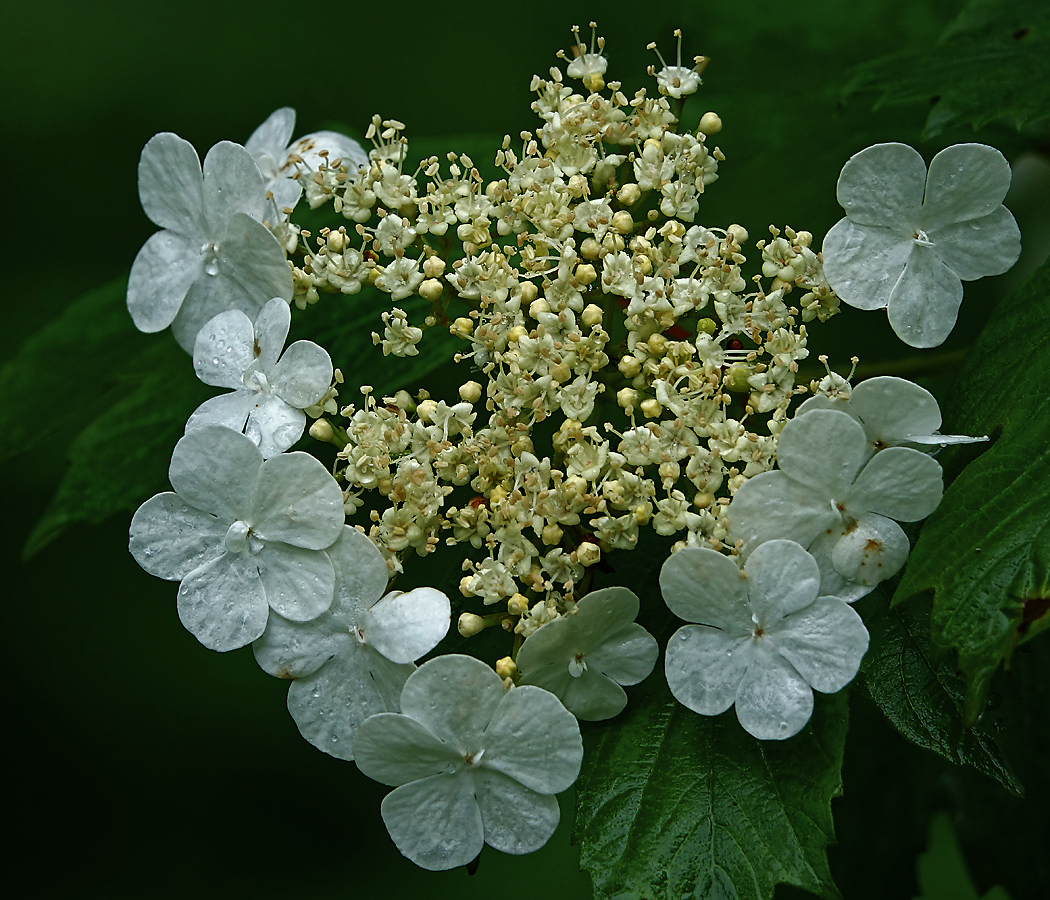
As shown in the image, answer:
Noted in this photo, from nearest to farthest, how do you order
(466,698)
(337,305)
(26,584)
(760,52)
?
1. (466,698)
2. (337,305)
3. (760,52)
4. (26,584)

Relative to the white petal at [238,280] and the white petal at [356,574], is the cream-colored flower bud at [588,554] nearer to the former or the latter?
the white petal at [356,574]

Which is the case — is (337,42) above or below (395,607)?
above

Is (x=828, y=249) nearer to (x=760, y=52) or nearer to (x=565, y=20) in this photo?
(x=760, y=52)

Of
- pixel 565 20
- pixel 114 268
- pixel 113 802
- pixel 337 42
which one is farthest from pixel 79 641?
pixel 565 20

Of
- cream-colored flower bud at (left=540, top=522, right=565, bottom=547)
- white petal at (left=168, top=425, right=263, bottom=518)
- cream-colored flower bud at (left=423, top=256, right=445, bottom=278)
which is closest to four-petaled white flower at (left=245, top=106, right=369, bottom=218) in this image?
cream-colored flower bud at (left=423, top=256, right=445, bottom=278)

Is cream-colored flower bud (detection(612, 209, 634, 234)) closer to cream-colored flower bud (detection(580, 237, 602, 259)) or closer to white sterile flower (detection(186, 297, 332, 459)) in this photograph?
cream-colored flower bud (detection(580, 237, 602, 259))

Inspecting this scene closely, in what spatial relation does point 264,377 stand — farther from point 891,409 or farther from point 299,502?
point 891,409

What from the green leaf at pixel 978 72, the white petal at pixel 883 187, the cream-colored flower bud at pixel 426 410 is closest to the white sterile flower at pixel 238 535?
the cream-colored flower bud at pixel 426 410
